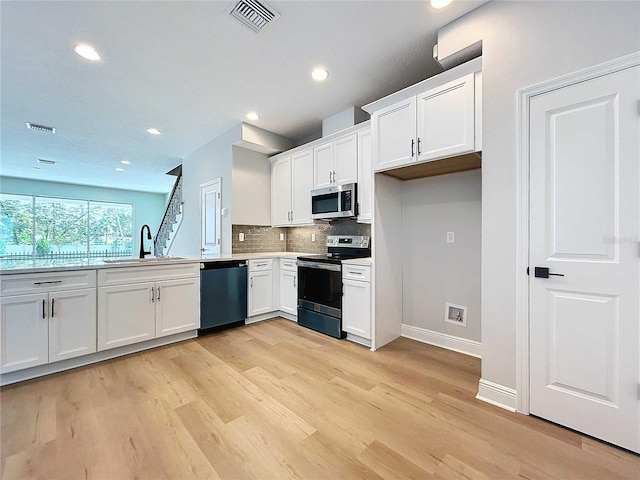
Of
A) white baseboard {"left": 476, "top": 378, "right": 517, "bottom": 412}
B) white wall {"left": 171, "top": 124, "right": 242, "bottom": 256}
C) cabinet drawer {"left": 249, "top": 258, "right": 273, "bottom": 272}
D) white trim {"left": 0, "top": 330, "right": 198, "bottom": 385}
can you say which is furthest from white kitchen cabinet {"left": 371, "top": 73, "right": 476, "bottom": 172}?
white trim {"left": 0, "top": 330, "right": 198, "bottom": 385}

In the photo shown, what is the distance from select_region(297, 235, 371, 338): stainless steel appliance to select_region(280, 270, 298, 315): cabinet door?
0.09 m

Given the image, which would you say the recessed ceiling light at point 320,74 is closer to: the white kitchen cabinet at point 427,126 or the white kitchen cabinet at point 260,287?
the white kitchen cabinet at point 427,126

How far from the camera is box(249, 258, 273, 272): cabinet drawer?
376 centimetres

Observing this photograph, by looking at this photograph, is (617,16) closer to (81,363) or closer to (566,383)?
(566,383)

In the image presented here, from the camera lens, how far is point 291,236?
493 centimetres

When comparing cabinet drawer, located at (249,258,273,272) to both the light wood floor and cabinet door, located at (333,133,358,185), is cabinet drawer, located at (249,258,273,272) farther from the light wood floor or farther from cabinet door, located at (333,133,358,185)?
cabinet door, located at (333,133,358,185)

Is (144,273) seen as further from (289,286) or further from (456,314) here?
(456,314)

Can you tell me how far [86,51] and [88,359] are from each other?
288cm

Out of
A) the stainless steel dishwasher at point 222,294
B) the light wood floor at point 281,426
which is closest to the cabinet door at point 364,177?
the light wood floor at point 281,426

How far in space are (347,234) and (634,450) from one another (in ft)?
10.0

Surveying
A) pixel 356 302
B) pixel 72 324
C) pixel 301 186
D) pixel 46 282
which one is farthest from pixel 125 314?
pixel 301 186

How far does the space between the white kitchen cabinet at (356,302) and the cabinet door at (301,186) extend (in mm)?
1245

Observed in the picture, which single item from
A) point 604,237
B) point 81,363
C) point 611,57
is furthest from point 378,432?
point 81,363

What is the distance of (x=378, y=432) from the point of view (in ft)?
5.39
